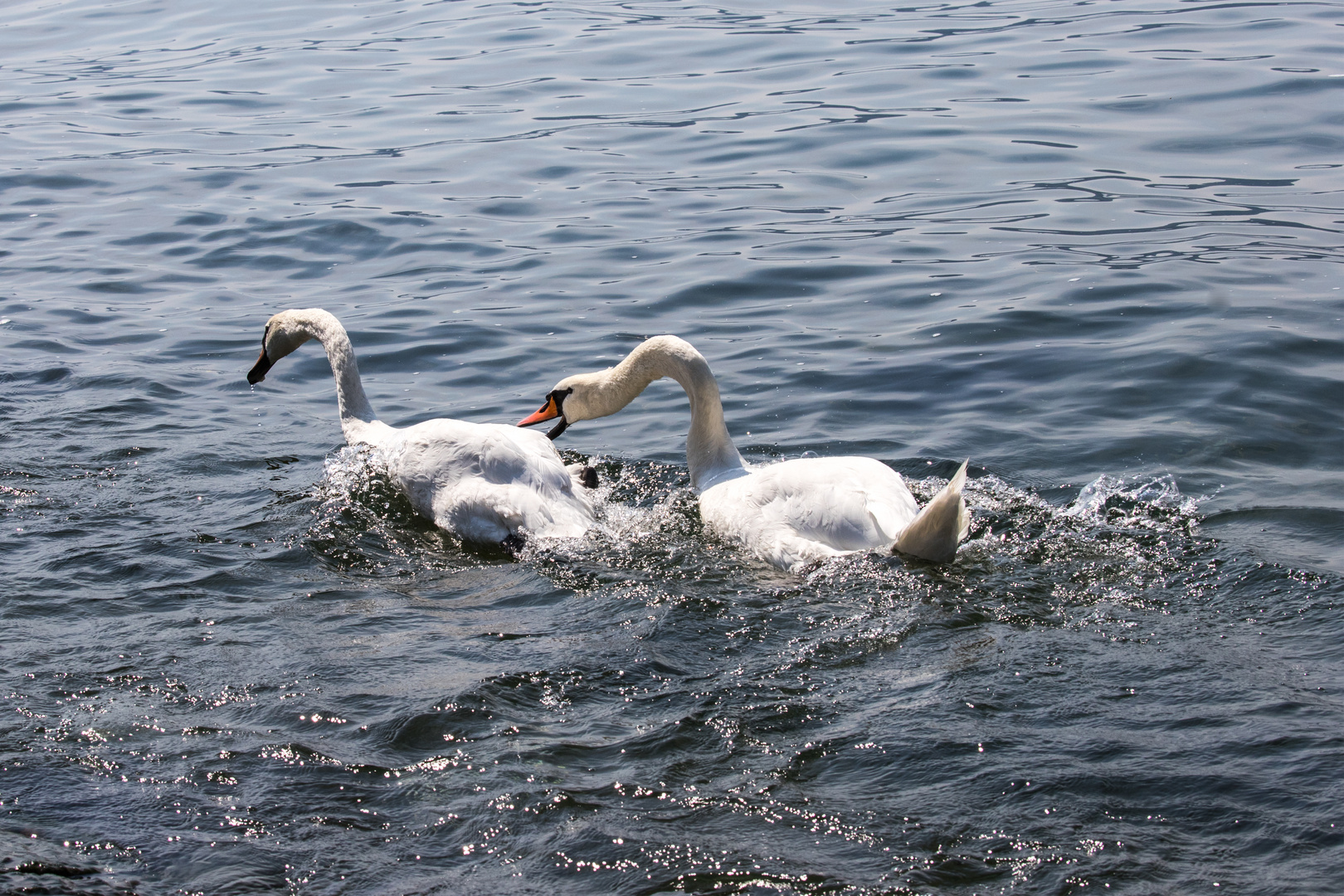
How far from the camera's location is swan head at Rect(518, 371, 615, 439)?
8414 millimetres

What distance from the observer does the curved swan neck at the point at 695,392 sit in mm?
7902

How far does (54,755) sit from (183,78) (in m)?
21.9

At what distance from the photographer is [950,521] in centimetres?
611

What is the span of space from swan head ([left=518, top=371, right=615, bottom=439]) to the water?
0.43 meters

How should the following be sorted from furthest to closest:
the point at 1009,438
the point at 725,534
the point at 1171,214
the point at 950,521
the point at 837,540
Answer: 1. the point at 1171,214
2. the point at 1009,438
3. the point at 725,534
4. the point at 837,540
5. the point at 950,521

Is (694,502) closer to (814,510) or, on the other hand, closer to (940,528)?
(814,510)

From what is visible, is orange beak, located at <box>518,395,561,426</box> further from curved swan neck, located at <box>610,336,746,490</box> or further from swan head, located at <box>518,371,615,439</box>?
curved swan neck, located at <box>610,336,746,490</box>

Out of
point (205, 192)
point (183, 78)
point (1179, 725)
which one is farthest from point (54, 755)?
point (183, 78)

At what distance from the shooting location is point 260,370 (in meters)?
9.88

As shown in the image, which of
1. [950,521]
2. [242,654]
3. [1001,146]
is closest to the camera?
[242,654]

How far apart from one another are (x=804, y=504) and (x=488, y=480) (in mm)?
1738

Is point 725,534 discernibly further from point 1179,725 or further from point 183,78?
point 183,78

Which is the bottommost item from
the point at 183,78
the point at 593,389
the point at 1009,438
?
the point at 1009,438

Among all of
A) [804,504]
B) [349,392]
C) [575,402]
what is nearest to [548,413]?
[575,402]
